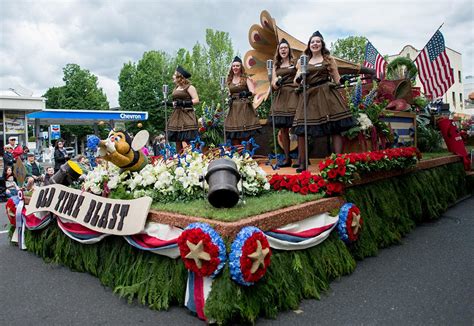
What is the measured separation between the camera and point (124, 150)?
14.9 ft

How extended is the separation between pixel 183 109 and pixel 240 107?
3.34ft

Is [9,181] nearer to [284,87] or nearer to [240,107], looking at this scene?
[240,107]

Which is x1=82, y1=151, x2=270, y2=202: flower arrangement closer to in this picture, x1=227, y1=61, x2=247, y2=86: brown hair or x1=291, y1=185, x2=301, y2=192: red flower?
x1=291, y1=185, x2=301, y2=192: red flower

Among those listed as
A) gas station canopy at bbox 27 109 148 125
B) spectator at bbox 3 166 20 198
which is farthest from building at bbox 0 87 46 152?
spectator at bbox 3 166 20 198

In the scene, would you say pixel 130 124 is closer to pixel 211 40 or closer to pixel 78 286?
pixel 211 40

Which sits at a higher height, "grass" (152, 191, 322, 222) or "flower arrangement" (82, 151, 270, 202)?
"flower arrangement" (82, 151, 270, 202)

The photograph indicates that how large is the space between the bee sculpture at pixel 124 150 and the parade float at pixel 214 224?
0.01 metres

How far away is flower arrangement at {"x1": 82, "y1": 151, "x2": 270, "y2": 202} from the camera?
415cm

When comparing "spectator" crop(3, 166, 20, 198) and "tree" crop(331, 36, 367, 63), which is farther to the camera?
"tree" crop(331, 36, 367, 63)

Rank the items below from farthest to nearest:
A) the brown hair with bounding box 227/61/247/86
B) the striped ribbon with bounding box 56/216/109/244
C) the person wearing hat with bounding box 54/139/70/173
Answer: the person wearing hat with bounding box 54/139/70/173 < the brown hair with bounding box 227/61/247/86 < the striped ribbon with bounding box 56/216/109/244

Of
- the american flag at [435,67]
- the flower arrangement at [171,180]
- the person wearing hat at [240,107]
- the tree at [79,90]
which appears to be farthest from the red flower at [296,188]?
the tree at [79,90]

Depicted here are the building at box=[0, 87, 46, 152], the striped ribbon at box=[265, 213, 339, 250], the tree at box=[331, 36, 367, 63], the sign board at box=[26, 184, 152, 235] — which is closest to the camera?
the striped ribbon at box=[265, 213, 339, 250]

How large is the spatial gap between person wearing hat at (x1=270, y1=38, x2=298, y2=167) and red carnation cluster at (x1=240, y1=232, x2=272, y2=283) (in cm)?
328

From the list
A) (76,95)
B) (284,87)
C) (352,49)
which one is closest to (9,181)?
(284,87)
